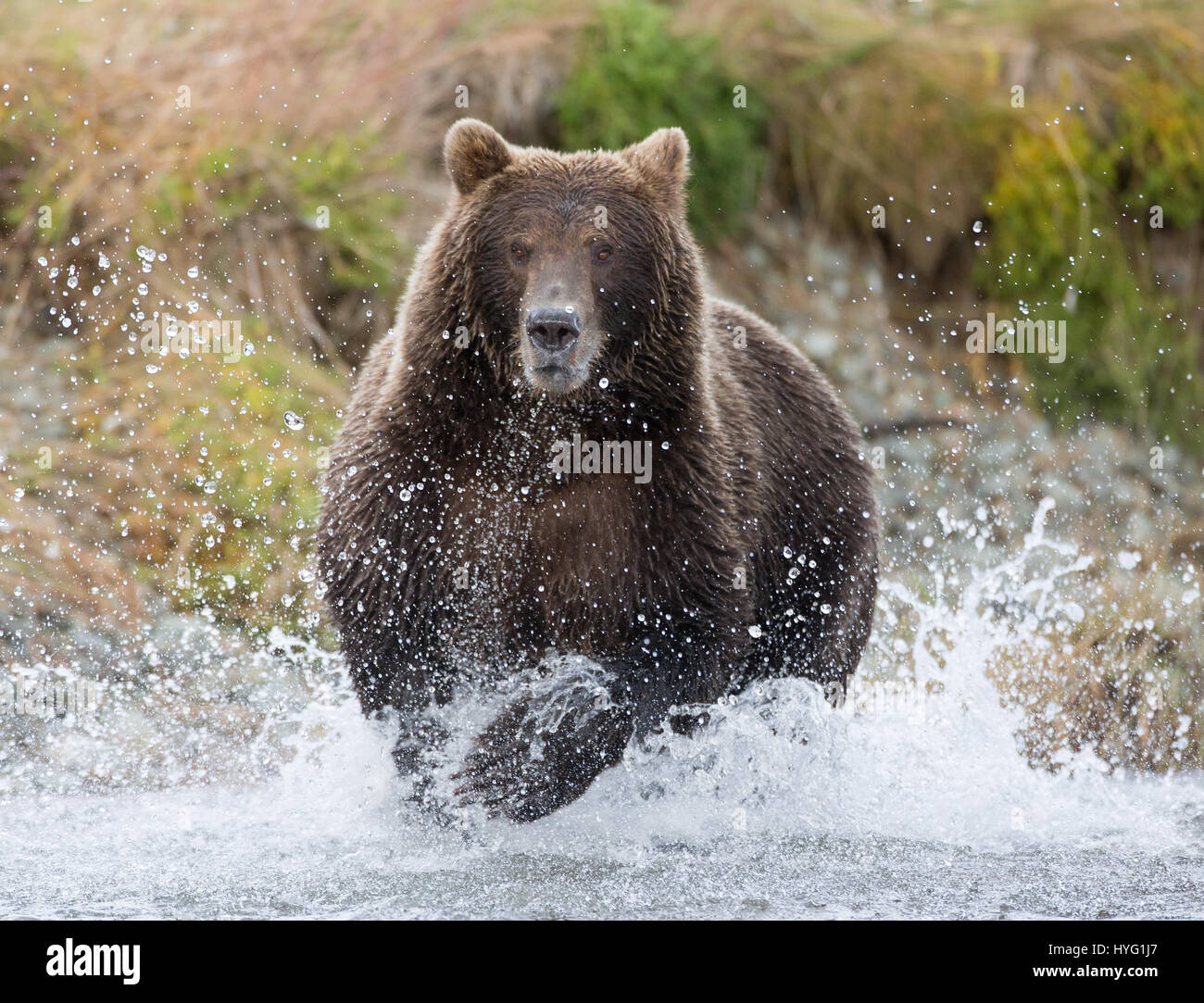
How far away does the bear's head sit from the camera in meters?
5.76

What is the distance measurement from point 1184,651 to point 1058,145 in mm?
4174

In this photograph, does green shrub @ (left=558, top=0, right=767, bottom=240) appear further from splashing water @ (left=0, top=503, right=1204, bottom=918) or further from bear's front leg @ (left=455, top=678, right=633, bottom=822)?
bear's front leg @ (left=455, top=678, right=633, bottom=822)

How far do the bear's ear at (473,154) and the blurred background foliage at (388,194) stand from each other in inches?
144

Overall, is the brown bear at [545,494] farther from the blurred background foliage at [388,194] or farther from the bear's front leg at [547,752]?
the blurred background foliage at [388,194]

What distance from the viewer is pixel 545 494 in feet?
20.3

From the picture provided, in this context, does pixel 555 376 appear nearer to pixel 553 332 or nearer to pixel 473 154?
pixel 553 332

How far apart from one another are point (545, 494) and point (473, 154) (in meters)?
1.32

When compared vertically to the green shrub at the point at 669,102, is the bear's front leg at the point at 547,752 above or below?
below

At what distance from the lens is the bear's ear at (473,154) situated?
608 cm

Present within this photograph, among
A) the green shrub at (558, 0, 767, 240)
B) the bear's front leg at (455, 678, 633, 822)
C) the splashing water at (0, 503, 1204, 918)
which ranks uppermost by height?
the green shrub at (558, 0, 767, 240)

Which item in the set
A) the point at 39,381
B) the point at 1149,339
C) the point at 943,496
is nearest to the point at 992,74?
the point at 1149,339

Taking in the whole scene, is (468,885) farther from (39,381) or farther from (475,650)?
(39,381)

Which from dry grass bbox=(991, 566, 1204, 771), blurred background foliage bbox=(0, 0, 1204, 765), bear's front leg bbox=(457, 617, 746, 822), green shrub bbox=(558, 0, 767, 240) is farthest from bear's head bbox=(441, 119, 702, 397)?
green shrub bbox=(558, 0, 767, 240)

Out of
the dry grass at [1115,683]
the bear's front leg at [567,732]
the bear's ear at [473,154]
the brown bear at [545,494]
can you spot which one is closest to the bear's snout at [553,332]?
the brown bear at [545,494]
